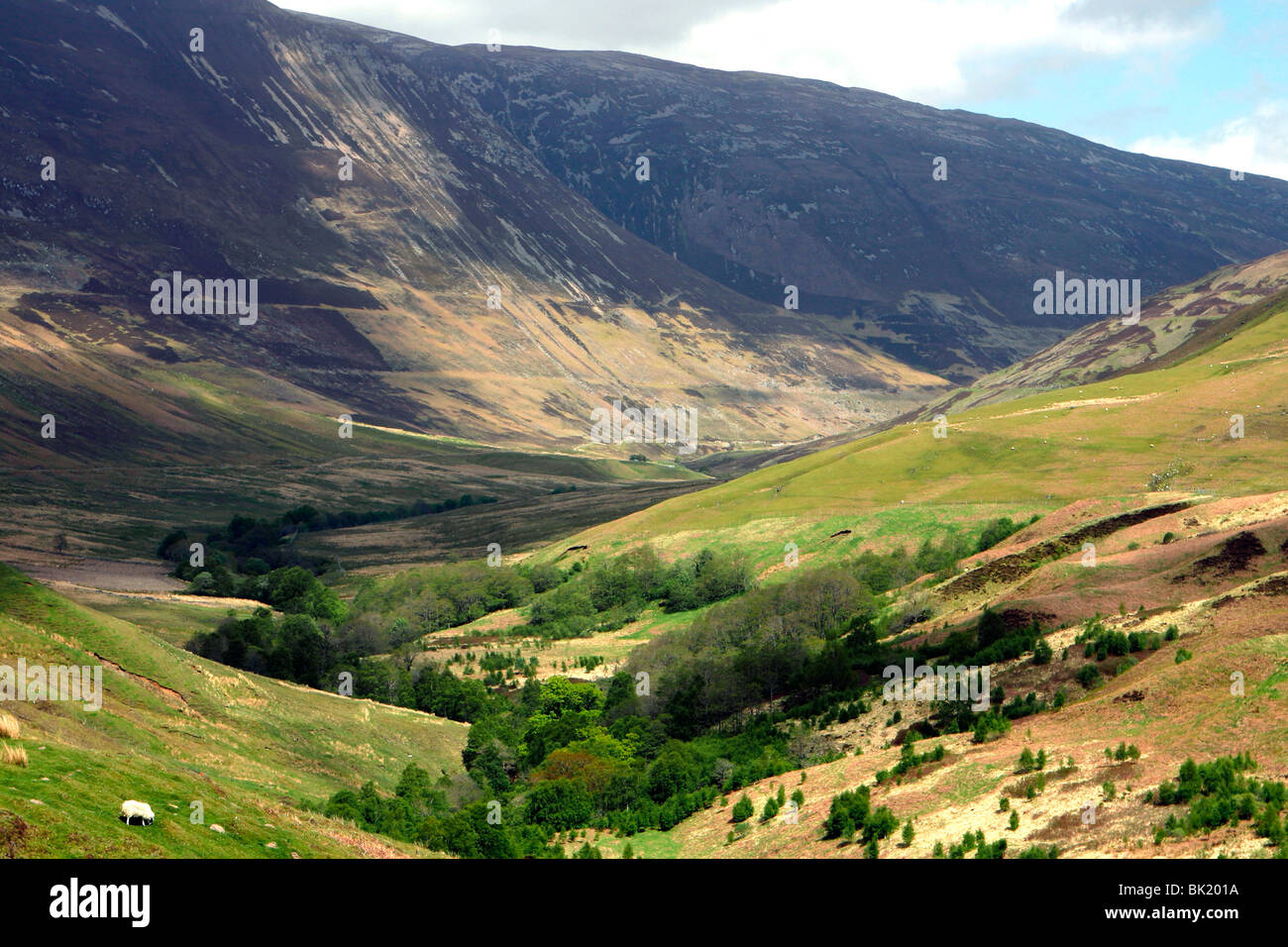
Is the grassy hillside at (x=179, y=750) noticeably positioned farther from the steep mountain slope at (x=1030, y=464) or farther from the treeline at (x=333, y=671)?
the steep mountain slope at (x=1030, y=464)

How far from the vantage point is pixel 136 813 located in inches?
1045

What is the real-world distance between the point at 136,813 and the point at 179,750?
19.6m

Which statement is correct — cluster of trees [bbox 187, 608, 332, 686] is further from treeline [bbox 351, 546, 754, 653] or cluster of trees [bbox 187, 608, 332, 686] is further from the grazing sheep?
the grazing sheep

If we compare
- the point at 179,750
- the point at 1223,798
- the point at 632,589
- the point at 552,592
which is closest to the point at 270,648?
the point at 552,592

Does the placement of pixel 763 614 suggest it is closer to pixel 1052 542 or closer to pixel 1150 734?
pixel 1052 542

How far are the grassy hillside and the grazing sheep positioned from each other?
1.09ft

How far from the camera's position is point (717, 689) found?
229 feet

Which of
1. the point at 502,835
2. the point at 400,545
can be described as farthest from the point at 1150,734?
the point at 400,545

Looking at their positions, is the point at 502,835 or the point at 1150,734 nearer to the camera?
the point at 1150,734

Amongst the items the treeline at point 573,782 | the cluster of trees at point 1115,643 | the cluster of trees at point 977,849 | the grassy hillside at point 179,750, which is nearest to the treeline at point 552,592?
the treeline at point 573,782

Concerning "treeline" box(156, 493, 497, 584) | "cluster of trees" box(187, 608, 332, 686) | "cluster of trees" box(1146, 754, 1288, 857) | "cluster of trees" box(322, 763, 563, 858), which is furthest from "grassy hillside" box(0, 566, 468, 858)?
"treeline" box(156, 493, 497, 584)

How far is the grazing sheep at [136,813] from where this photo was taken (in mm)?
26469

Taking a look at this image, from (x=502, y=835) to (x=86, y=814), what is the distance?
2192cm
